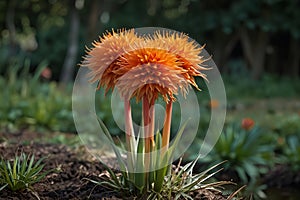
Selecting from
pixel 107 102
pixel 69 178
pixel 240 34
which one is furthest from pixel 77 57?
pixel 69 178

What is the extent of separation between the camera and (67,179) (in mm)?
2818

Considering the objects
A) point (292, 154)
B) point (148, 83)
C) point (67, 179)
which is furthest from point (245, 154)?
point (148, 83)

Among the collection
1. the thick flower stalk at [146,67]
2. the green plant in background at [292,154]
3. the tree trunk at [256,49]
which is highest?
the thick flower stalk at [146,67]

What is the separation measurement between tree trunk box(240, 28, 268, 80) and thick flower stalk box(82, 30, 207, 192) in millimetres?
11436

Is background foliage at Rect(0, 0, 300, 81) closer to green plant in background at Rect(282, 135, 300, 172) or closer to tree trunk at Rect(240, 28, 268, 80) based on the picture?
tree trunk at Rect(240, 28, 268, 80)

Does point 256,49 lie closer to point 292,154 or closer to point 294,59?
point 294,59

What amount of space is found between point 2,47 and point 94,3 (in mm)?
4226

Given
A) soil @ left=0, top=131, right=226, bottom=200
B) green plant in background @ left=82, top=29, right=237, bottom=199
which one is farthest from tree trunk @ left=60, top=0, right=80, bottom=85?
green plant in background @ left=82, top=29, right=237, bottom=199

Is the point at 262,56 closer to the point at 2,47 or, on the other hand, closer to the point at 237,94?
the point at 237,94

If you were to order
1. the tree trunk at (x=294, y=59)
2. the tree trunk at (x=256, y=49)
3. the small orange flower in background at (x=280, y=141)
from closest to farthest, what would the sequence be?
the small orange flower in background at (x=280, y=141), the tree trunk at (x=256, y=49), the tree trunk at (x=294, y=59)

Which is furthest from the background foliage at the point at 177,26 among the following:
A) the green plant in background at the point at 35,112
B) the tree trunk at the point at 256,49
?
the green plant in background at the point at 35,112

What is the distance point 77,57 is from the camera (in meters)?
14.1

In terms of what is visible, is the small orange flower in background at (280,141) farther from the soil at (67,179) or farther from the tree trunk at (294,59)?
the tree trunk at (294,59)

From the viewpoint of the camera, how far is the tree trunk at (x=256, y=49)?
13453 mm
